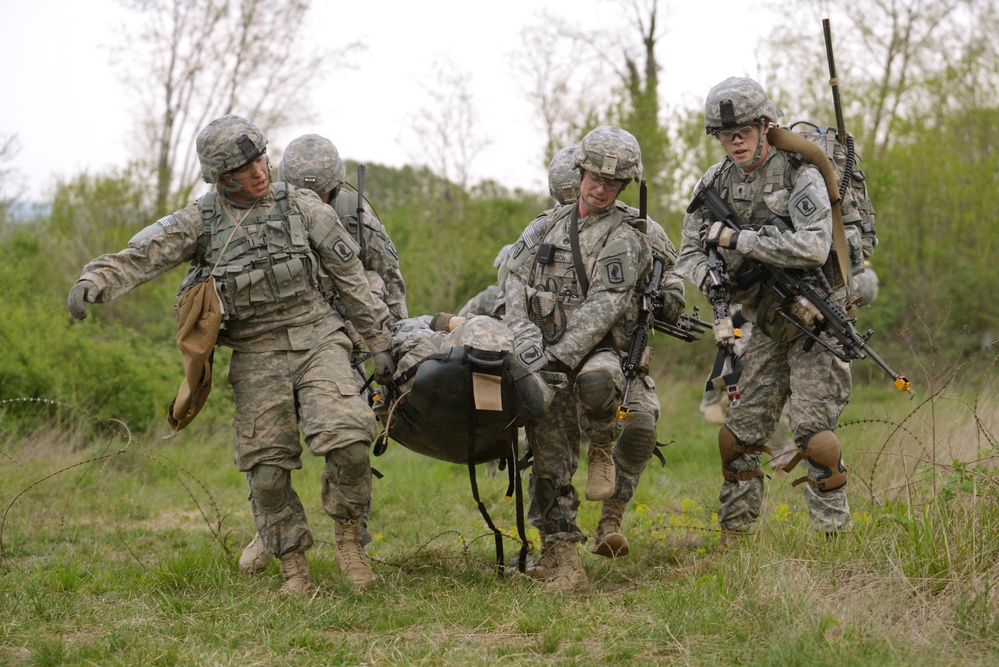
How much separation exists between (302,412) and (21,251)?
25.9 feet

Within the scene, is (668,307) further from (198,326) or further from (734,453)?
(198,326)

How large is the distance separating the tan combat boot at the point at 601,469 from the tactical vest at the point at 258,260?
1.64m

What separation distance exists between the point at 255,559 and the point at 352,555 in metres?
0.91

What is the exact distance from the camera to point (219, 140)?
16.9 feet

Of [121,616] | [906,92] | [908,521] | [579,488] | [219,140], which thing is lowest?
[579,488]

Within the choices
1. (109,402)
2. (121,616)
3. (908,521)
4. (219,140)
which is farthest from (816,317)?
(109,402)

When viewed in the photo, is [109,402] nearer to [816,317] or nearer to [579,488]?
[579,488]

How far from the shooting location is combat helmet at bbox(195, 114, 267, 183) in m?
5.15

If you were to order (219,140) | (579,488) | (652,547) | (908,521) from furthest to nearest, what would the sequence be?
1. (579,488)
2. (652,547)
3. (219,140)
4. (908,521)

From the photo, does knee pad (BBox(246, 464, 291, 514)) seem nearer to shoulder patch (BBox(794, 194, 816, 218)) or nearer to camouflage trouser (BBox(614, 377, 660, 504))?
camouflage trouser (BBox(614, 377, 660, 504))

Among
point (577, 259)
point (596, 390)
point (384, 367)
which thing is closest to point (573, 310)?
point (577, 259)

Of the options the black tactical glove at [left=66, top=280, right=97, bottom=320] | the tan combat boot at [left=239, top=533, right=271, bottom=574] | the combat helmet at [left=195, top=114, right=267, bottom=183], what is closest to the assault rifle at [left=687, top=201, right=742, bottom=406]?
the combat helmet at [left=195, top=114, right=267, bottom=183]

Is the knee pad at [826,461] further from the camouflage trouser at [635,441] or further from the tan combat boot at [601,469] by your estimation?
the tan combat boot at [601,469]

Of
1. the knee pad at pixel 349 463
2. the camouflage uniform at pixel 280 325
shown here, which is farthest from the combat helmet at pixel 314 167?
the knee pad at pixel 349 463
